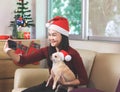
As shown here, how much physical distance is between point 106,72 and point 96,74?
119 millimetres

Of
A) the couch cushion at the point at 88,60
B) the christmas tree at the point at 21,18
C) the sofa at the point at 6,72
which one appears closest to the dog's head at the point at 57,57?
the couch cushion at the point at 88,60

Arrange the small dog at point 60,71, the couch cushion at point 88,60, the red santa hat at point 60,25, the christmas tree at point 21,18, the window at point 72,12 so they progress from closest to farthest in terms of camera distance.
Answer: the small dog at point 60,71 → the red santa hat at point 60,25 → the couch cushion at point 88,60 → the window at point 72,12 → the christmas tree at point 21,18

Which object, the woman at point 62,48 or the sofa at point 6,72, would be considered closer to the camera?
the woman at point 62,48

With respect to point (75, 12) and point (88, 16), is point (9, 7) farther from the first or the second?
point (88, 16)

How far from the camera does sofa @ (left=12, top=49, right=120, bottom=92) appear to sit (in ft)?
6.41

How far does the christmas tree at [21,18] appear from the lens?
3.36 metres

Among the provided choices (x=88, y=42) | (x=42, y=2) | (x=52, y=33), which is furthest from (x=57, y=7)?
(x=52, y=33)

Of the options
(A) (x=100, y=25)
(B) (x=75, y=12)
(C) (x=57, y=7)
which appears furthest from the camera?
(C) (x=57, y=7)

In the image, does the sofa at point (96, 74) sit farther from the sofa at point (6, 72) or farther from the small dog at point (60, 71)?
the sofa at point (6, 72)

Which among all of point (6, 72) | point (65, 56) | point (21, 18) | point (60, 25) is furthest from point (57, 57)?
point (21, 18)

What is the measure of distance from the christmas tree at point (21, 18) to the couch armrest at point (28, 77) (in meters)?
Answer: 1.05

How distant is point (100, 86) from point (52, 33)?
1.94 feet

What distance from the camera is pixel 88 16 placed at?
9.50ft

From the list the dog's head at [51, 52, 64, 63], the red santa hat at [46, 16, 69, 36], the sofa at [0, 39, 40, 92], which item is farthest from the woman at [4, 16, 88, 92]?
the sofa at [0, 39, 40, 92]
